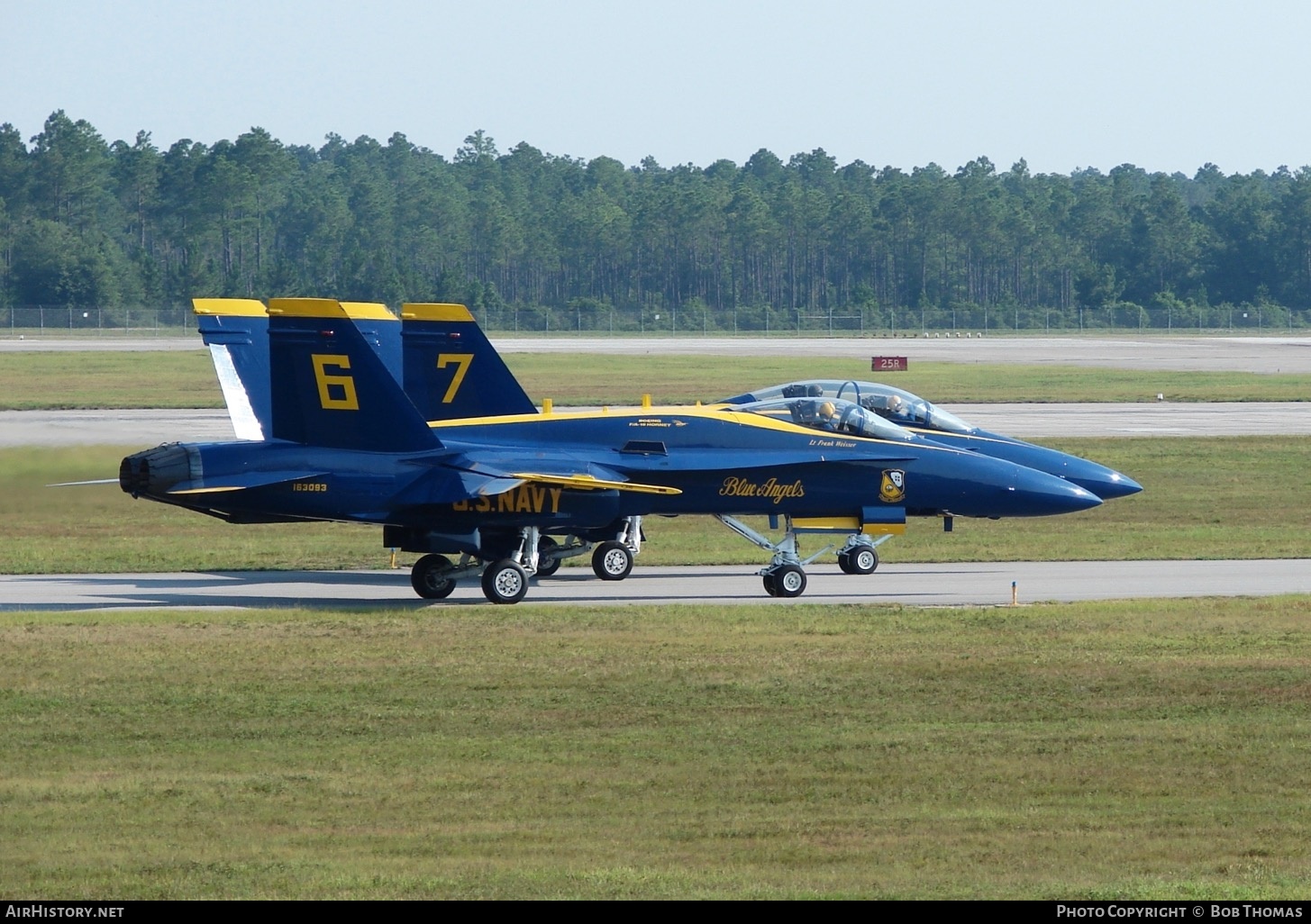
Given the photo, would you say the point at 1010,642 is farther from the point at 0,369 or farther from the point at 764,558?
the point at 0,369

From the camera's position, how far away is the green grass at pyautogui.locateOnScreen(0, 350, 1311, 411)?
2408 inches

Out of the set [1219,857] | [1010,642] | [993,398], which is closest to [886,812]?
[1219,857]

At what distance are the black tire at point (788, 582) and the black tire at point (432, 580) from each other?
4.26 m

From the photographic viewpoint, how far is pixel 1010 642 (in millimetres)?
18766

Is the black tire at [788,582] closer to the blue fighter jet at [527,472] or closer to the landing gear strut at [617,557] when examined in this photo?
the blue fighter jet at [527,472]

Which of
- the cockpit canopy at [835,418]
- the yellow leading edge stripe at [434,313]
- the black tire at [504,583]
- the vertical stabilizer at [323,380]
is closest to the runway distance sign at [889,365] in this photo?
the yellow leading edge stripe at [434,313]

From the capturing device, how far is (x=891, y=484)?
23797mm

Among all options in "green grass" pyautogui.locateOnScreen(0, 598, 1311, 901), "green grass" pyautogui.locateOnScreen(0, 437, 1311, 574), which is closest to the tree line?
"green grass" pyautogui.locateOnScreen(0, 437, 1311, 574)

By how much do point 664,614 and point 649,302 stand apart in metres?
147

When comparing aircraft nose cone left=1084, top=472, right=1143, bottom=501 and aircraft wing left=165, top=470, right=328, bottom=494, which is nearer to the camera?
aircraft wing left=165, top=470, right=328, bottom=494

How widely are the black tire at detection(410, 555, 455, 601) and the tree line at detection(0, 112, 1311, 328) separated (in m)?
113

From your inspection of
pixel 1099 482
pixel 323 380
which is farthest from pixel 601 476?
pixel 1099 482

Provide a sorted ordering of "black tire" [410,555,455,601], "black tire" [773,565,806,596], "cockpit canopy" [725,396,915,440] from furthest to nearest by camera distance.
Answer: "cockpit canopy" [725,396,915,440] < "black tire" [773,565,806,596] < "black tire" [410,555,455,601]

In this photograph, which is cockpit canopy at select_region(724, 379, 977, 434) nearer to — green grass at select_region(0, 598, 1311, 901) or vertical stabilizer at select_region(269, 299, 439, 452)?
green grass at select_region(0, 598, 1311, 901)
